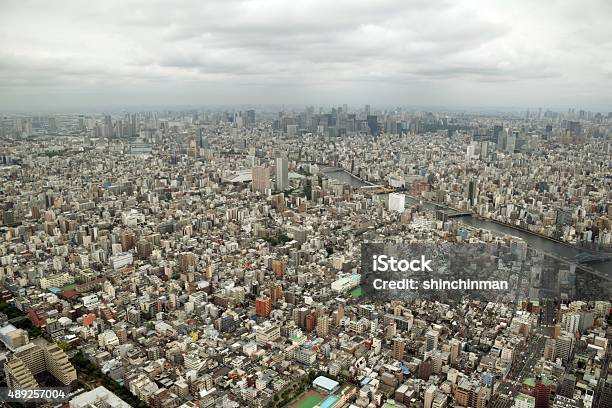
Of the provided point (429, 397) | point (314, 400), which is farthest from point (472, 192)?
point (314, 400)

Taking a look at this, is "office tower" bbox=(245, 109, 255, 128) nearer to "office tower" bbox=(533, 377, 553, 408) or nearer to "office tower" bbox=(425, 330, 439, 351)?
"office tower" bbox=(425, 330, 439, 351)

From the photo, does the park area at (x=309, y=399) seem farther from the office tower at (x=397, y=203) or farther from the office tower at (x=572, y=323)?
the office tower at (x=397, y=203)

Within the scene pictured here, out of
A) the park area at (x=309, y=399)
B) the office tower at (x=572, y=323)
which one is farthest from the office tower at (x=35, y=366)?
the office tower at (x=572, y=323)

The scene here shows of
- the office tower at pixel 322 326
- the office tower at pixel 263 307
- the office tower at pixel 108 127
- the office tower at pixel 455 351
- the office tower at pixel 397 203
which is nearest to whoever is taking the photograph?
the office tower at pixel 455 351

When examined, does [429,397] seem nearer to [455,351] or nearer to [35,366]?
[455,351]

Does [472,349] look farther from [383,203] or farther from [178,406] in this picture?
[383,203]

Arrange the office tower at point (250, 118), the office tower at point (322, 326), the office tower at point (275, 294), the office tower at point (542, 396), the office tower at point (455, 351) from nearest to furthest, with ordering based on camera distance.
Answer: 1. the office tower at point (542, 396)
2. the office tower at point (455, 351)
3. the office tower at point (322, 326)
4. the office tower at point (275, 294)
5. the office tower at point (250, 118)

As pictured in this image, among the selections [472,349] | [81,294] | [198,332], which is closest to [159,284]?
[81,294]
